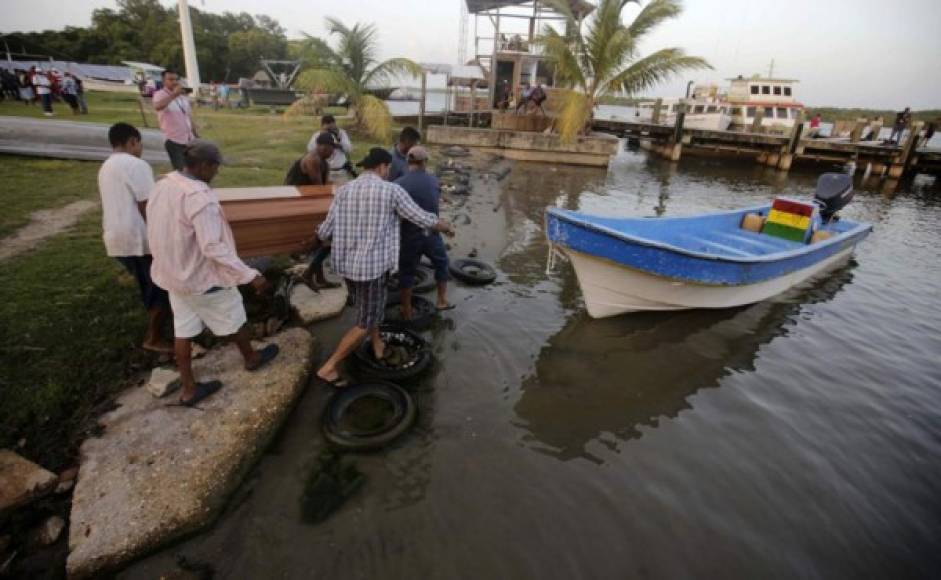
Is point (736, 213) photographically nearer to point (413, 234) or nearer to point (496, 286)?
point (496, 286)

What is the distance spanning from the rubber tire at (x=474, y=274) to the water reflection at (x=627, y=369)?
1.46 meters

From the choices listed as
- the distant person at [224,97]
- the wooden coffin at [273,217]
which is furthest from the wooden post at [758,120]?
the distant person at [224,97]

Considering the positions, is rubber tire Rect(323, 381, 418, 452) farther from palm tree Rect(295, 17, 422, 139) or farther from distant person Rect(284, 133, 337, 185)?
palm tree Rect(295, 17, 422, 139)

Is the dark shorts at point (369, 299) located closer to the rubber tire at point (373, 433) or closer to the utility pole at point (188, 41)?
the rubber tire at point (373, 433)

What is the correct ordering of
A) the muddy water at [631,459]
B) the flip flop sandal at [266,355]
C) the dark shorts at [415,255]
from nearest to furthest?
the muddy water at [631,459], the flip flop sandal at [266,355], the dark shorts at [415,255]

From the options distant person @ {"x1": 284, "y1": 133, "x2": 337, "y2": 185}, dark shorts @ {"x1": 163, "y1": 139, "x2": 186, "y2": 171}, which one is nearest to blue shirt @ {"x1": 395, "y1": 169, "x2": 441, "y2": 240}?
distant person @ {"x1": 284, "y1": 133, "x2": 337, "y2": 185}

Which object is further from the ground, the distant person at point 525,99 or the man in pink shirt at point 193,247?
the distant person at point 525,99

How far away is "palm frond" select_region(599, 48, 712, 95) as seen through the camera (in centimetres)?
1648

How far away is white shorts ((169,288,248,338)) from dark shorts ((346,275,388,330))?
3.06 feet

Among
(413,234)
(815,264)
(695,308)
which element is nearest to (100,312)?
(413,234)

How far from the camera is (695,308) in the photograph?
6.29 m

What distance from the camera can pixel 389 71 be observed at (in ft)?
54.9

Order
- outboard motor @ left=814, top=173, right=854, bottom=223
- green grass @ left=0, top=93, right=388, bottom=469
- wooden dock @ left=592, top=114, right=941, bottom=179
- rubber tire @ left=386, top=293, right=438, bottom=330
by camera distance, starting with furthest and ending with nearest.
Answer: wooden dock @ left=592, top=114, right=941, bottom=179 → outboard motor @ left=814, top=173, right=854, bottom=223 → rubber tire @ left=386, top=293, right=438, bottom=330 → green grass @ left=0, top=93, right=388, bottom=469

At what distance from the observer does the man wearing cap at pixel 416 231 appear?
4836 millimetres
